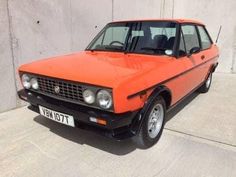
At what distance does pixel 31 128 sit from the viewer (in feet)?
12.1

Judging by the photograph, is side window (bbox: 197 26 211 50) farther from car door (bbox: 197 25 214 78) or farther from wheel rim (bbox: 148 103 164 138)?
wheel rim (bbox: 148 103 164 138)

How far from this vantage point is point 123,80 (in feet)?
8.11

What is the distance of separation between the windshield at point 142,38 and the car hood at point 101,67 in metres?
0.16

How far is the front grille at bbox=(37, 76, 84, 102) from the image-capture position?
272 cm

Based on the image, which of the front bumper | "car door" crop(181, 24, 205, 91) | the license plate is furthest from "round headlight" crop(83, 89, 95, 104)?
"car door" crop(181, 24, 205, 91)

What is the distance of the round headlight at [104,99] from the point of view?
2.48m

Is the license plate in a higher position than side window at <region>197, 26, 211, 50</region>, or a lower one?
lower

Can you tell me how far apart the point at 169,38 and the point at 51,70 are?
70.7 inches

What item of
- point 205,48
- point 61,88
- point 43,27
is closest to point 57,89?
point 61,88

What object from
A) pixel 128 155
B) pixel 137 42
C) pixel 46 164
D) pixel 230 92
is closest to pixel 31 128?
pixel 46 164

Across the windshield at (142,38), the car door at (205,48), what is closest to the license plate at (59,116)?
the windshield at (142,38)

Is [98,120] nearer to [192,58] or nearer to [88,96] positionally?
[88,96]

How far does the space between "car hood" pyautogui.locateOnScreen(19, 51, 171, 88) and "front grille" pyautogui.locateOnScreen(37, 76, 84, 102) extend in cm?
8

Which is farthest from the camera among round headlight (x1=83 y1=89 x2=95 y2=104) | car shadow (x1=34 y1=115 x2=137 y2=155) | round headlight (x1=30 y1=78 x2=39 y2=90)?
round headlight (x1=30 y1=78 x2=39 y2=90)
